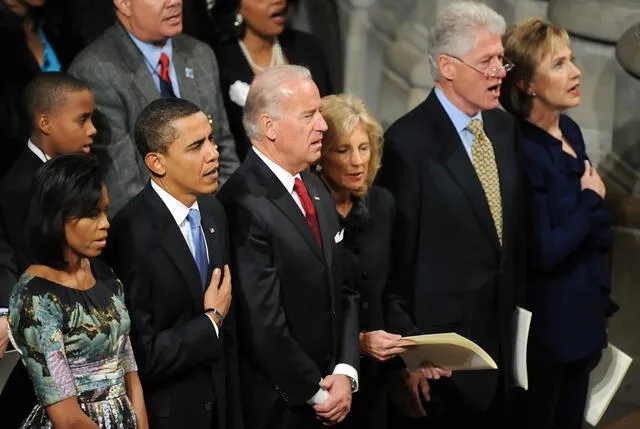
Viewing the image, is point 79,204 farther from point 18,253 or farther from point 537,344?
point 537,344

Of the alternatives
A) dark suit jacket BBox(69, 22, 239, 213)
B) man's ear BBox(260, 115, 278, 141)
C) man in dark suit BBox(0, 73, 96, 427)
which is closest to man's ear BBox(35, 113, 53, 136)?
man in dark suit BBox(0, 73, 96, 427)

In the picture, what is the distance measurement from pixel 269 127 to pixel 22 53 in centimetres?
112

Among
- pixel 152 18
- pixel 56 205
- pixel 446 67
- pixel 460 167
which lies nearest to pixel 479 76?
pixel 446 67

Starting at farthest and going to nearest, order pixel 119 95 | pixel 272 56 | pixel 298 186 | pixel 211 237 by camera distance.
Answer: pixel 272 56
pixel 119 95
pixel 298 186
pixel 211 237

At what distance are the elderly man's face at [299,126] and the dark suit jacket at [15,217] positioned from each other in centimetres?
75

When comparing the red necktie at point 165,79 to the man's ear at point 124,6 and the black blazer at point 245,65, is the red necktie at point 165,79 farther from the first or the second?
the black blazer at point 245,65

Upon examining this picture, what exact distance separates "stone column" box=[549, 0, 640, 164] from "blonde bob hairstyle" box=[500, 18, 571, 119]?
1109mm

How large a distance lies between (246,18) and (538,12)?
1.63 meters

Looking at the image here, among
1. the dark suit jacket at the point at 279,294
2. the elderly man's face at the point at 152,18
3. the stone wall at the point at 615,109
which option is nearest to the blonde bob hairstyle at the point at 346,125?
the dark suit jacket at the point at 279,294

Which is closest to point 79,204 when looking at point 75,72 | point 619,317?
point 75,72

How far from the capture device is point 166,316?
12.2ft

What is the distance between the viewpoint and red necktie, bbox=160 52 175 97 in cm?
466

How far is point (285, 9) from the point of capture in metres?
5.33

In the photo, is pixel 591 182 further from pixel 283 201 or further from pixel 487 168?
pixel 283 201
